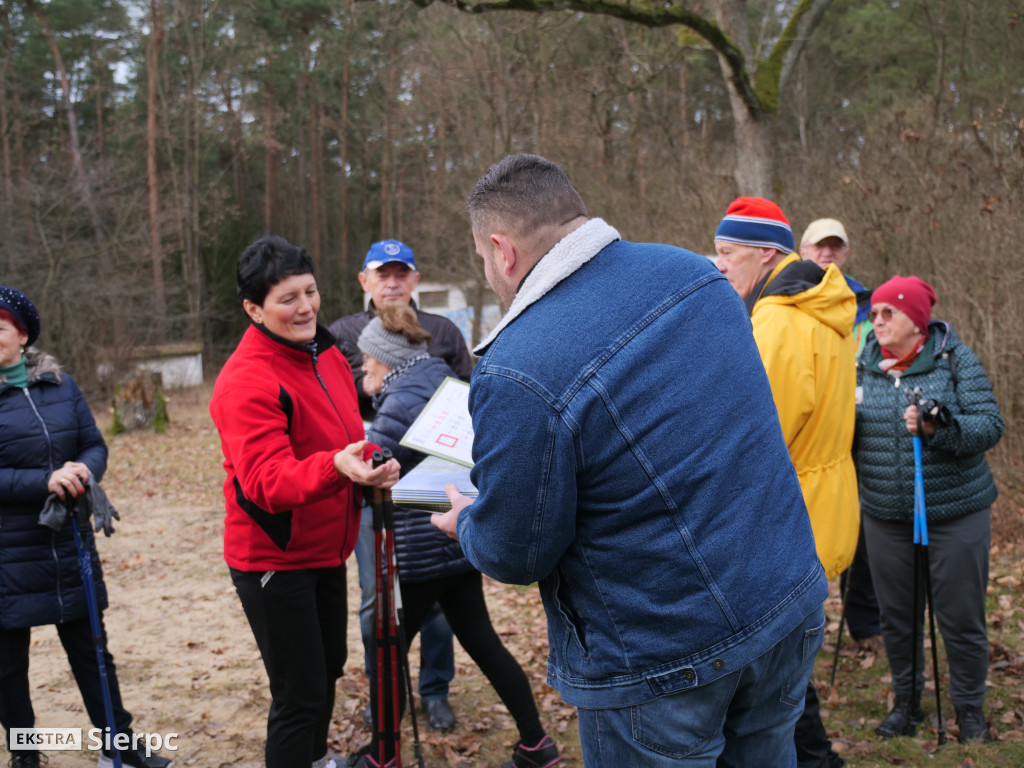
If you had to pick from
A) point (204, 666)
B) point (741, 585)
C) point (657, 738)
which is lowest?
point (204, 666)

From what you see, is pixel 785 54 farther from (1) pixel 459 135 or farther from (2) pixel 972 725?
(1) pixel 459 135

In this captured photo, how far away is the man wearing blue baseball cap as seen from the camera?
14.8 feet

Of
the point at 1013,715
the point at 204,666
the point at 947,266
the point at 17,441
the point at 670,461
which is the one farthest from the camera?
the point at 947,266

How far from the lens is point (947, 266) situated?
833 cm

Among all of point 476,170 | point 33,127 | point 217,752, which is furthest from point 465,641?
point 33,127

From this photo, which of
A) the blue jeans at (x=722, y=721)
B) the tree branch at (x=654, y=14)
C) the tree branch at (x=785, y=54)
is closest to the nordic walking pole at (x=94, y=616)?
the blue jeans at (x=722, y=721)

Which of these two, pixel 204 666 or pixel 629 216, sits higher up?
pixel 629 216

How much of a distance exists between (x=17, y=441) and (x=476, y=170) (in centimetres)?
1863

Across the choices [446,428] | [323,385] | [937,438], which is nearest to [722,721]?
[446,428]

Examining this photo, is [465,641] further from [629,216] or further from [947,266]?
[629,216]

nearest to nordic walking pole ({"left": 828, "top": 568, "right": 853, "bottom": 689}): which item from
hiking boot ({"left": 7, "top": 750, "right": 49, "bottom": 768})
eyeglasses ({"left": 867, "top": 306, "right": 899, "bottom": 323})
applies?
eyeglasses ({"left": 867, "top": 306, "right": 899, "bottom": 323})

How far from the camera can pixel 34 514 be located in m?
3.80

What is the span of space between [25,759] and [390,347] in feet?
8.34

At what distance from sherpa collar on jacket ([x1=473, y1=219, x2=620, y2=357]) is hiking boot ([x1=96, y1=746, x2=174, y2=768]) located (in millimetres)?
3102
